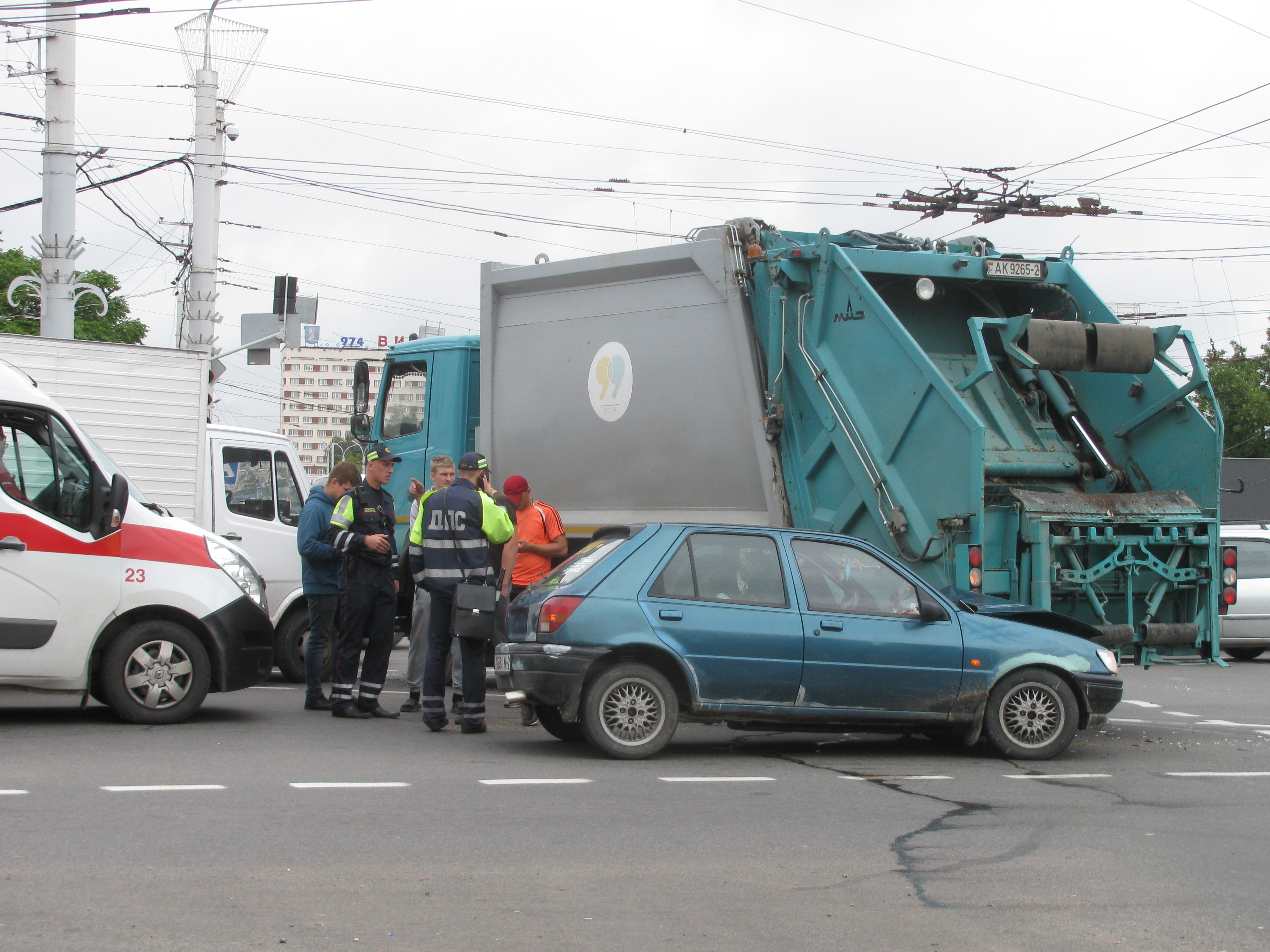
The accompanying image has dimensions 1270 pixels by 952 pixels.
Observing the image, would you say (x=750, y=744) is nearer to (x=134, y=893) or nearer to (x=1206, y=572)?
(x=1206, y=572)

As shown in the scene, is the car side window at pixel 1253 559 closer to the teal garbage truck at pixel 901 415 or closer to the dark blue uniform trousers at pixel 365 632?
the teal garbage truck at pixel 901 415

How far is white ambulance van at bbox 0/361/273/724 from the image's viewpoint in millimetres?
8352

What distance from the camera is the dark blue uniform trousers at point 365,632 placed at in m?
9.38

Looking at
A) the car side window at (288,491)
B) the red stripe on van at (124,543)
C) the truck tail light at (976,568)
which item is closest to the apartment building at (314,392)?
the car side window at (288,491)

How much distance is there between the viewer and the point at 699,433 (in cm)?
1077

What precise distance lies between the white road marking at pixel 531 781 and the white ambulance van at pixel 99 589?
264 cm

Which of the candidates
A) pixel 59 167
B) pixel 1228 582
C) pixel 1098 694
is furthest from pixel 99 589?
pixel 59 167

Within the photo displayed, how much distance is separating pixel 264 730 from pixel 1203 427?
22.2 feet

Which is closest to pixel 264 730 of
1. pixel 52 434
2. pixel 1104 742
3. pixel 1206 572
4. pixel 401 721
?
pixel 401 721

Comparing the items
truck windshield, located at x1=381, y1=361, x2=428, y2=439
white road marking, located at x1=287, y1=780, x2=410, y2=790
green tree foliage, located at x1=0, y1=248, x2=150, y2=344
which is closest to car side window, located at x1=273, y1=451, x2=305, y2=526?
A: truck windshield, located at x1=381, y1=361, x2=428, y2=439

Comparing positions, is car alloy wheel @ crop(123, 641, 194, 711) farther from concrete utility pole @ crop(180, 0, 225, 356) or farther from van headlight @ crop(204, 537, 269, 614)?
concrete utility pole @ crop(180, 0, 225, 356)

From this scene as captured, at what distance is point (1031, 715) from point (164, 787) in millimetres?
4987

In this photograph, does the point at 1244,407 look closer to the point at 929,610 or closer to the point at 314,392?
the point at 929,610

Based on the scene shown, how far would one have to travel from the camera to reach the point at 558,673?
7691mm
